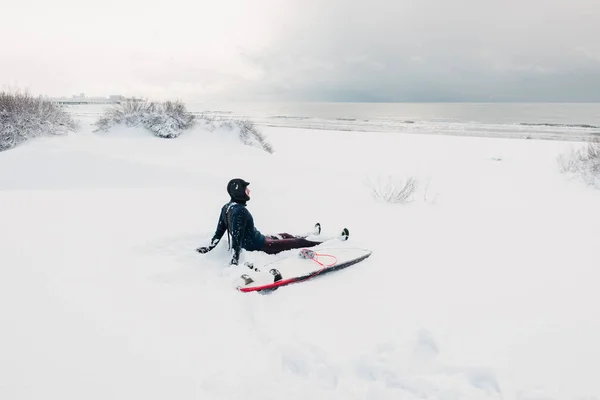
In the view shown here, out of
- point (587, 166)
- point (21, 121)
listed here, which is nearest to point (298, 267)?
point (587, 166)

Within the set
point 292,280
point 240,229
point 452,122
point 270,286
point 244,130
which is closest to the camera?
point 270,286

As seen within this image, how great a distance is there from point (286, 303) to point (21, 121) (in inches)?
595

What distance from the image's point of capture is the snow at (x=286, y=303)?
2721 millimetres

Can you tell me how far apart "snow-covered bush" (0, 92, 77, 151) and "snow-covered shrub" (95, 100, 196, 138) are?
9.37 ft

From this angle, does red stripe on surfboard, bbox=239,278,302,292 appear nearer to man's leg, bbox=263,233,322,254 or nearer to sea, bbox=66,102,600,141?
man's leg, bbox=263,233,322,254

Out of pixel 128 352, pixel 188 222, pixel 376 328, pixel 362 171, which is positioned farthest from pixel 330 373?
pixel 362 171

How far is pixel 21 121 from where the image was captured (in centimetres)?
1343

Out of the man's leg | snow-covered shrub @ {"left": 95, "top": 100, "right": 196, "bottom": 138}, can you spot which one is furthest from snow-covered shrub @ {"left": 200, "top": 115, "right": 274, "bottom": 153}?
the man's leg

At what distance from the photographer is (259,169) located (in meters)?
11.5

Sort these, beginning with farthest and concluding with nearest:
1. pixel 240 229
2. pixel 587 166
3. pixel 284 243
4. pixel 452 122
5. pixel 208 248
Result: 1. pixel 452 122
2. pixel 587 166
3. pixel 284 243
4. pixel 208 248
5. pixel 240 229

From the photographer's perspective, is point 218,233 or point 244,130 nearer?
point 218,233

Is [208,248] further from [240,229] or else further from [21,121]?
[21,121]

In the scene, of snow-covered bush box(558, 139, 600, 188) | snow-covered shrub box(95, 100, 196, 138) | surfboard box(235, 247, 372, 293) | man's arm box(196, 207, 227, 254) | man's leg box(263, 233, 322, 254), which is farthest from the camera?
snow-covered shrub box(95, 100, 196, 138)

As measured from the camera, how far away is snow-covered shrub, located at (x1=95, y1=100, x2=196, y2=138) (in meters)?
16.6
